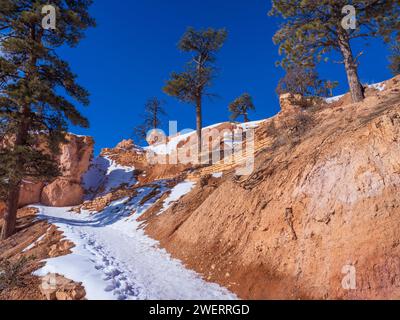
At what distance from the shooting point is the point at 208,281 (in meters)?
6.16

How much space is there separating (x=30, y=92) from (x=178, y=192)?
918 centimetres

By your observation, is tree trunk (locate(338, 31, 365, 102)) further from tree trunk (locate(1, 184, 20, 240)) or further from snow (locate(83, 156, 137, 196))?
snow (locate(83, 156, 137, 196))

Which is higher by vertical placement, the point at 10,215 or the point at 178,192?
the point at 178,192

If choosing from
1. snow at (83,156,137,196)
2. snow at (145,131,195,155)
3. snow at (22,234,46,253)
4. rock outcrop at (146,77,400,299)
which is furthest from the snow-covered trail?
snow at (145,131,195,155)

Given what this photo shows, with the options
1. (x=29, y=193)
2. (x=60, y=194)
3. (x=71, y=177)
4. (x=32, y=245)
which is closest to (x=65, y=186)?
(x=60, y=194)

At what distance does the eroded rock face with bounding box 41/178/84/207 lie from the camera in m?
22.2

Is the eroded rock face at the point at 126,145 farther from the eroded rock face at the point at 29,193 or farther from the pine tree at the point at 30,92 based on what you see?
the pine tree at the point at 30,92

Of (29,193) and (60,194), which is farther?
(60,194)

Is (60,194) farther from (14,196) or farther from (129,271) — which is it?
(129,271)

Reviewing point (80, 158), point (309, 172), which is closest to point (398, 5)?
point (309, 172)

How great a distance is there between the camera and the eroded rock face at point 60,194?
72.8 ft

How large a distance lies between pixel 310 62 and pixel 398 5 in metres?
4.03

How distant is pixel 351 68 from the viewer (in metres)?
11.2
